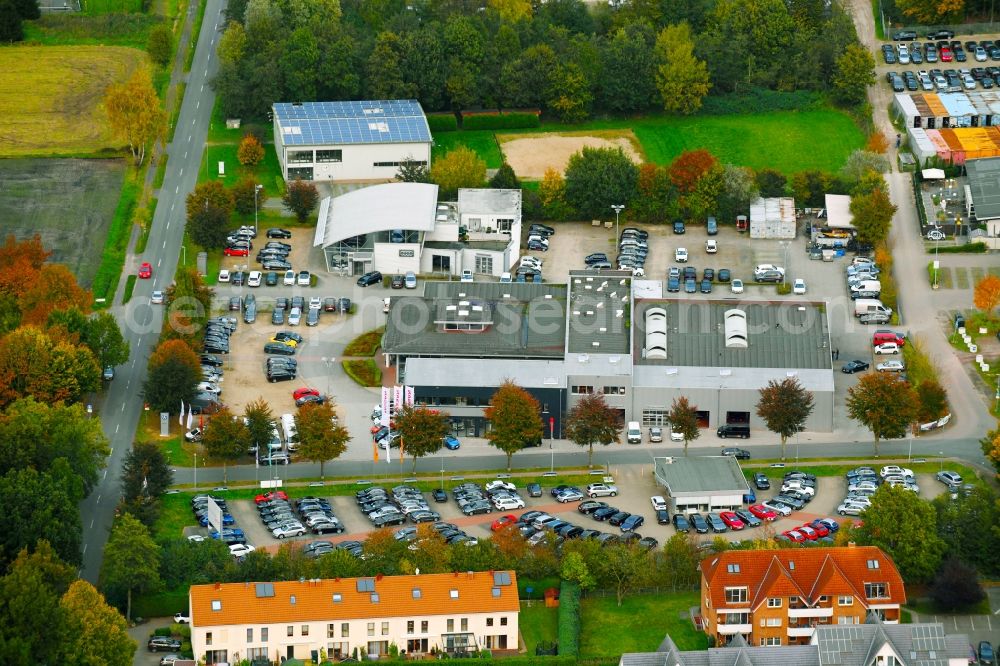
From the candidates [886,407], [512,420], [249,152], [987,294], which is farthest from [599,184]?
[886,407]

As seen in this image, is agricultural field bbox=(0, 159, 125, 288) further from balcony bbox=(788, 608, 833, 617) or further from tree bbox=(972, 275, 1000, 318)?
balcony bbox=(788, 608, 833, 617)

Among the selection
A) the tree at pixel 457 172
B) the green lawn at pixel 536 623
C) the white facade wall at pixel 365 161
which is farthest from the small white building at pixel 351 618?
the white facade wall at pixel 365 161

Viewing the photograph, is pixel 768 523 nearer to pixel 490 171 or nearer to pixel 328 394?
pixel 328 394

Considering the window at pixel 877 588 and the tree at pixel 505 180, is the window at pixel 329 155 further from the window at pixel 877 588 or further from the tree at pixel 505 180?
the window at pixel 877 588

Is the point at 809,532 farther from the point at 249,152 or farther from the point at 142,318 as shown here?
the point at 249,152

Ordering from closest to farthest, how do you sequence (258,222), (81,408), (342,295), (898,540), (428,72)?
(898,540) < (81,408) < (342,295) < (258,222) < (428,72)

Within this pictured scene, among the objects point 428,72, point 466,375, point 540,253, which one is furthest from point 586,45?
point 466,375

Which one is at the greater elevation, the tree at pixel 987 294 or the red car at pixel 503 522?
the tree at pixel 987 294
